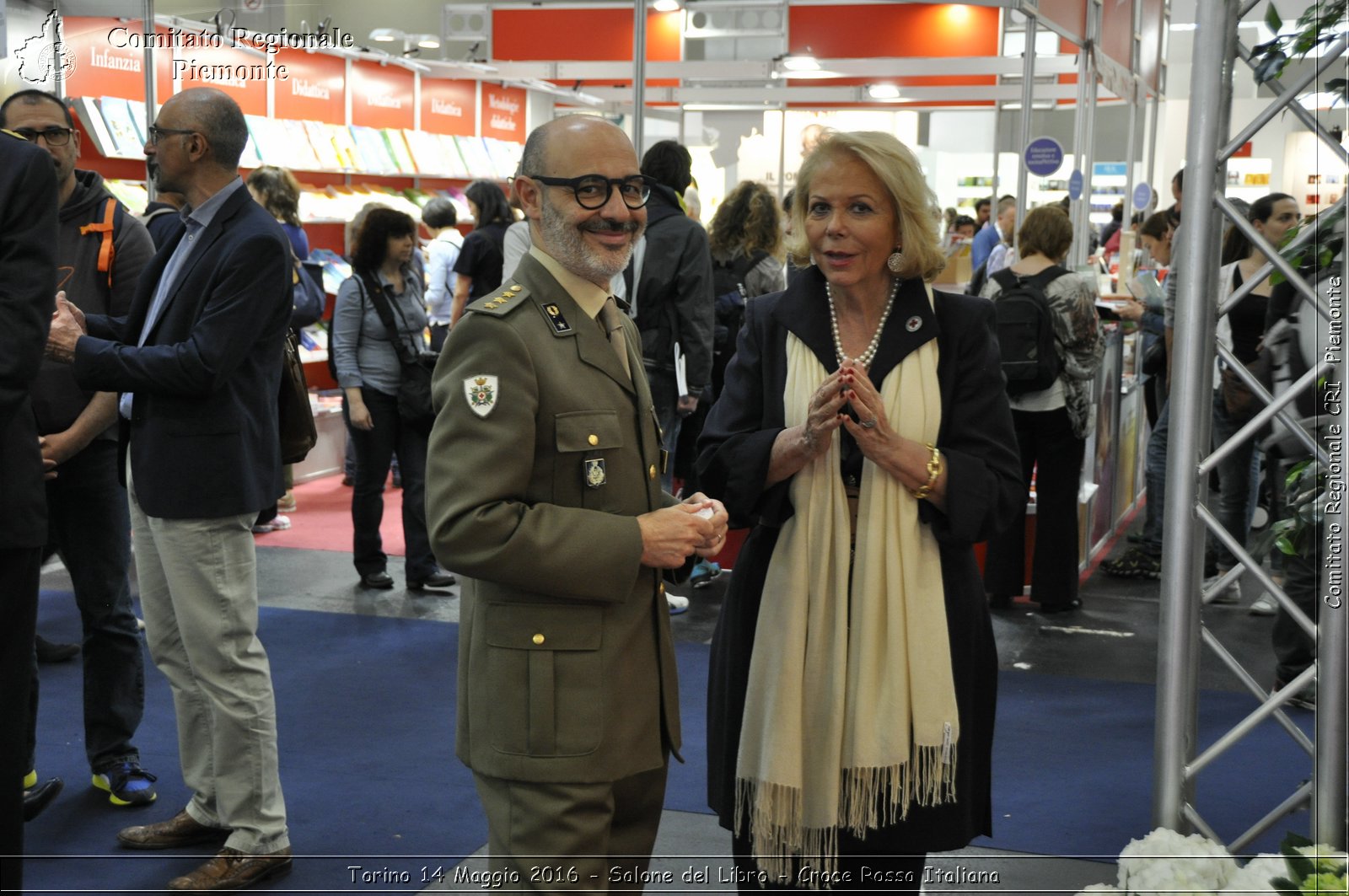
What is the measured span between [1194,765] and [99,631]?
2.75 m

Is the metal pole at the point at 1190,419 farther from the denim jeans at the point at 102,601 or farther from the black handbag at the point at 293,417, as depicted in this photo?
the denim jeans at the point at 102,601

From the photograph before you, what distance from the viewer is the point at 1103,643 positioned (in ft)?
17.3

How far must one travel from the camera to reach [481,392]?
1712 mm

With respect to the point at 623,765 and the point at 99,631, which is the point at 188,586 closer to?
the point at 99,631

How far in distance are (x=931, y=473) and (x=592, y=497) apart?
0.57 meters

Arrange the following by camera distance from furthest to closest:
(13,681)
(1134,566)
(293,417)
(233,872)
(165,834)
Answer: (1134,566) → (293,417) → (165,834) → (233,872) → (13,681)

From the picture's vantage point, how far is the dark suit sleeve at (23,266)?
2148mm

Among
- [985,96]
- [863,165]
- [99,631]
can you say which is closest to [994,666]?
[863,165]

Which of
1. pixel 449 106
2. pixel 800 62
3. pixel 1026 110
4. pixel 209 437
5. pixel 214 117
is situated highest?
pixel 800 62

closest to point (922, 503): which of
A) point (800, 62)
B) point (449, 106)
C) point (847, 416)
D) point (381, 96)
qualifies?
point (847, 416)

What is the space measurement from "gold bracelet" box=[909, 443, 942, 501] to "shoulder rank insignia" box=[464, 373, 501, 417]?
28.5 inches

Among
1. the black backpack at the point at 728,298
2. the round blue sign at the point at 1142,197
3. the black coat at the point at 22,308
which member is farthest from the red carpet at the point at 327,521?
the round blue sign at the point at 1142,197

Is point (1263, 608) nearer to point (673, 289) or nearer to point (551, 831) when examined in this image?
point (673, 289)

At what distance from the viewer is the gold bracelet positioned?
2.05 metres
